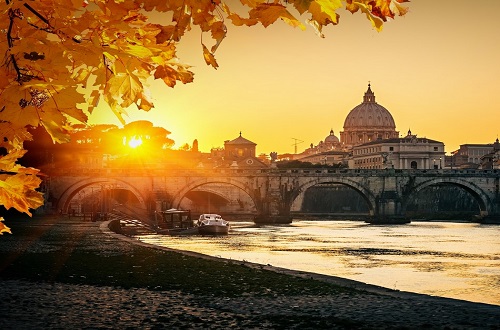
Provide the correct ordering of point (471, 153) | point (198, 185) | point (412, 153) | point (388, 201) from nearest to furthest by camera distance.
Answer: point (198, 185) → point (388, 201) → point (412, 153) → point (471, 153)

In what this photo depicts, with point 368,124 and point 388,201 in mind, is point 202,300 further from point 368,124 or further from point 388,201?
point 368,124

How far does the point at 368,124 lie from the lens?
18838 centimetres

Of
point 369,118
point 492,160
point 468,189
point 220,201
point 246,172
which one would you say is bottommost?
point 220,201

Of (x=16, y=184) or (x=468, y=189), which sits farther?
(x=468, y=189)

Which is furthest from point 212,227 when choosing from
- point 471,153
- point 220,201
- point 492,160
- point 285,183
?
point 471,153

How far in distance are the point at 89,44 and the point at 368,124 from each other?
188 m

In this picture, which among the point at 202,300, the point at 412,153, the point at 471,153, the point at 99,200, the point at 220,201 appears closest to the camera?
the point at 202,300

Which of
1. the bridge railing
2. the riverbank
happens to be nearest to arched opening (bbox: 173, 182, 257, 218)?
the bridge railing

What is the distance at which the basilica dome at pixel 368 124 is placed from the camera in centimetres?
18712

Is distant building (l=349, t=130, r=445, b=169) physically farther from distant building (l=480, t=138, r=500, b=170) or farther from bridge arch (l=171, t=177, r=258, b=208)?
bridge arch (l=171, t=177, r=258, b=208)

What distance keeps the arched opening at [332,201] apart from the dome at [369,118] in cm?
8229

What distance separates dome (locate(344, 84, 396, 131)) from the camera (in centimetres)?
18862

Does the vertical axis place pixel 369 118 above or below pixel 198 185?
above

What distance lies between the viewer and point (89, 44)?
2.95 metres
